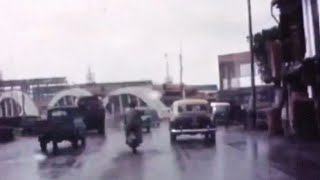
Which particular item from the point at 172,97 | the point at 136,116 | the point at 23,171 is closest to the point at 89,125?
the point at 136,116

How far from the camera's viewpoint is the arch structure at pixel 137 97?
306 ft

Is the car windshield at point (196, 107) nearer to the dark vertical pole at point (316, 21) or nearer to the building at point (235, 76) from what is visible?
the dark vertical pole at point (316, 21)

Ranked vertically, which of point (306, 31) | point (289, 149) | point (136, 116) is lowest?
point (289, 149)

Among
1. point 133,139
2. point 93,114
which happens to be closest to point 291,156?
point 133,139

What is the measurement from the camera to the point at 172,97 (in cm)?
9806

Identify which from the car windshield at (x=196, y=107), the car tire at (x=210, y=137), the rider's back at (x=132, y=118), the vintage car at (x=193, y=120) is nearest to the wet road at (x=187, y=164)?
the rider's back at (x=132, y=118)

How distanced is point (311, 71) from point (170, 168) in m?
12.9

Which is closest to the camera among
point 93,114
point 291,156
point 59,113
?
point 291,156

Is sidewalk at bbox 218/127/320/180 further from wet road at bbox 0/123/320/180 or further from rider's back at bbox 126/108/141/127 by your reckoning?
rider's back at bbox 126/108/141/127

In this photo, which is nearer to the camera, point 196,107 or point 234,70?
point 196,107

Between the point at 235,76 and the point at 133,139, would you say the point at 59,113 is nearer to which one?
the point at 133,139

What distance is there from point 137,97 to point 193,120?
229 feet

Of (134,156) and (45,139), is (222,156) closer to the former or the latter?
(134,156)

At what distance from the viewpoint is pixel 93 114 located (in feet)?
141
